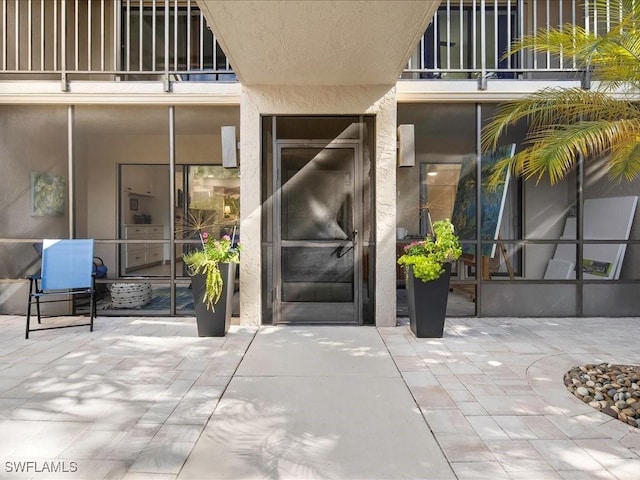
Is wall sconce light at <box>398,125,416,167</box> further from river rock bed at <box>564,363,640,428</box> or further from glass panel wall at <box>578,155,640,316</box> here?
river rock bed at <box>564,363,640,428</box>

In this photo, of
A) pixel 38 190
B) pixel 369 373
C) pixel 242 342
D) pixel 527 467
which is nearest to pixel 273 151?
pixel 242 342

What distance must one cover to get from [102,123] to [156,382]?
394cm

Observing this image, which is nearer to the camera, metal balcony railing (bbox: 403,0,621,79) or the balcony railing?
the balcony railing

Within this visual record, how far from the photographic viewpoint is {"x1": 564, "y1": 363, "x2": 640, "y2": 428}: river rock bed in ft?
8.25

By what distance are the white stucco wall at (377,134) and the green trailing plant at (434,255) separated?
45 centimetres

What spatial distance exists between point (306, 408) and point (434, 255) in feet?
7.47

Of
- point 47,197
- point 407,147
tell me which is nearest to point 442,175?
point 407,147

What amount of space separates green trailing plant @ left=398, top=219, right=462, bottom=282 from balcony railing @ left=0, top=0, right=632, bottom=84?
2.29 m

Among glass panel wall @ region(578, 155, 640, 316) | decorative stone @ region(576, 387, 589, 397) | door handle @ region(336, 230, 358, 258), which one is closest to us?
decorative stone @ region(576, 387, 589, 397)

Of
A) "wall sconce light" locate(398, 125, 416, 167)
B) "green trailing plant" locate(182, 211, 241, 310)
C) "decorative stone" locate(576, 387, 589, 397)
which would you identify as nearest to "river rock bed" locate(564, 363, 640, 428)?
"decorative stone" locate(576, 387, 589, 397)

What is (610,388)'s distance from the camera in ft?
9.21

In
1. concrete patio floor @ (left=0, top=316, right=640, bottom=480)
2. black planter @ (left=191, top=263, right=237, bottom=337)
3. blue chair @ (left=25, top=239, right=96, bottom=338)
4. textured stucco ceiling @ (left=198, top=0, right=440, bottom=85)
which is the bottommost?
concrete patio floor @ (left=0, top=316, right=640, bottom=480)

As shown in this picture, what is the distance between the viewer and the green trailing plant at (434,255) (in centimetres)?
408

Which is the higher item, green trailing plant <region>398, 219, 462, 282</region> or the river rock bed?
green trailing plant <region>398, 219, 462, 282</region>
